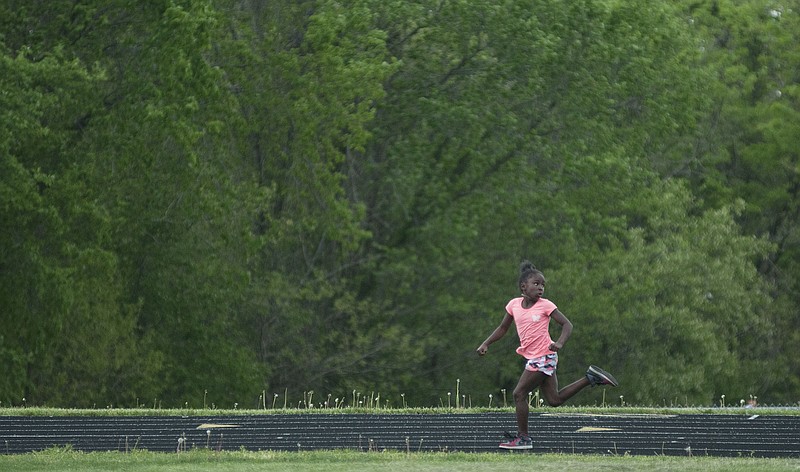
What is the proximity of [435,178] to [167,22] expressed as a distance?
41.9ft

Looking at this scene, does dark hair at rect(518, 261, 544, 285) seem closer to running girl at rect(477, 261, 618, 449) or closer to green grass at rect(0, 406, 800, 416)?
running girl at rect(477, 261, 618, 449)

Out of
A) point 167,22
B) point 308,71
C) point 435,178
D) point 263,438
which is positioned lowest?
point 435,178

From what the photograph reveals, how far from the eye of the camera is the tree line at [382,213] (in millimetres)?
35281

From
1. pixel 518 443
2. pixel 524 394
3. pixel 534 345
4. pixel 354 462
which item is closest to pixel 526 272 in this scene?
pixel 534 345

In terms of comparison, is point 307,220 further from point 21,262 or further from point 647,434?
point 647,434

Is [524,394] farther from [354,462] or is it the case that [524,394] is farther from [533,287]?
[354,462]

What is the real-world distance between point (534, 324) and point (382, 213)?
30466mm

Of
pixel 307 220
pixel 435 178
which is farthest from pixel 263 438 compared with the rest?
pixel 435 178

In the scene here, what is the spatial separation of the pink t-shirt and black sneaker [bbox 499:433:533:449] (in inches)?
29.3

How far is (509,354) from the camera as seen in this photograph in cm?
4512

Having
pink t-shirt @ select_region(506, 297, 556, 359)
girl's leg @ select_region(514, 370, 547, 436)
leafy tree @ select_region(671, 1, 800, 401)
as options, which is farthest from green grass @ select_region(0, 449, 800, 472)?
leafy tree @ select_region(671, 1, 800, 401)

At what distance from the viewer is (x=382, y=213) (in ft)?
147

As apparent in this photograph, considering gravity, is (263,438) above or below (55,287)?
above

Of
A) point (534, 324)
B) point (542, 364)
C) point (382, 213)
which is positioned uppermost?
point (534, 324)
